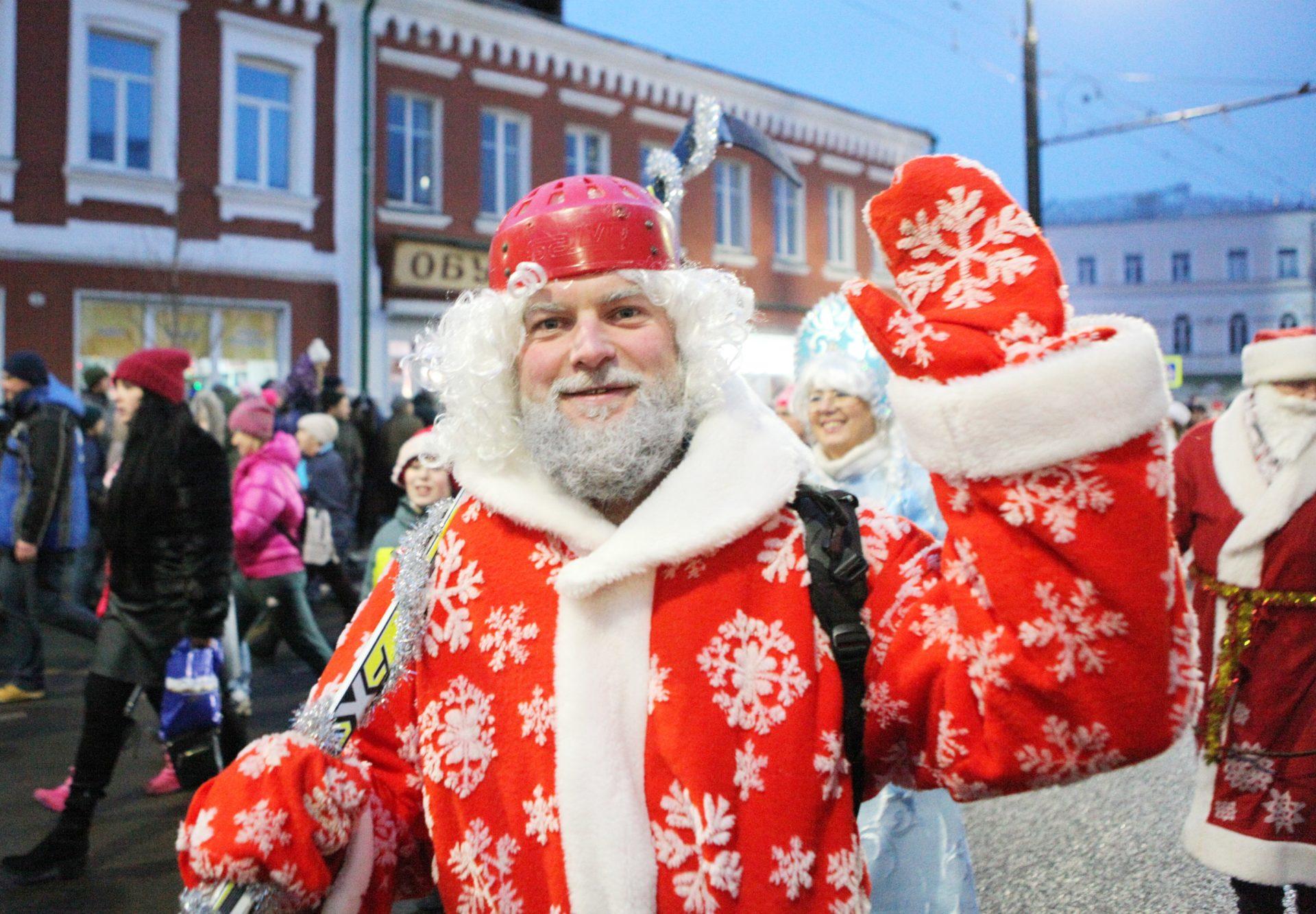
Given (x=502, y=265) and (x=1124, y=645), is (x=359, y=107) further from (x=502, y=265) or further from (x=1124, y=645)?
(x=1124, y=645)

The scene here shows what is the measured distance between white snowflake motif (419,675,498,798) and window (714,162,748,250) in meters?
17.8

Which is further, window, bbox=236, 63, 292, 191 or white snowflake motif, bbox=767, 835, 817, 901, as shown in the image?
window, bbox=236, 63, 292, 191

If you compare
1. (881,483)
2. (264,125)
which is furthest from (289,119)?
(881,483)

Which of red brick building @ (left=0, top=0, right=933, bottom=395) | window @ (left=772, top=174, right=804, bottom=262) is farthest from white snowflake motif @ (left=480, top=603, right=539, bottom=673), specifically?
window @ (left=772, top=174, right=804, bottom=262)

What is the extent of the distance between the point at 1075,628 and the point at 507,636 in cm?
83

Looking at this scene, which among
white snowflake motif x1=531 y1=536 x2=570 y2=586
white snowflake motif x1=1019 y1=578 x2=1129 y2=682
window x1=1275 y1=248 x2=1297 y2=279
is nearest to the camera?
white snowflake motif x1=1019 y1=578 x2=1129 y2=682

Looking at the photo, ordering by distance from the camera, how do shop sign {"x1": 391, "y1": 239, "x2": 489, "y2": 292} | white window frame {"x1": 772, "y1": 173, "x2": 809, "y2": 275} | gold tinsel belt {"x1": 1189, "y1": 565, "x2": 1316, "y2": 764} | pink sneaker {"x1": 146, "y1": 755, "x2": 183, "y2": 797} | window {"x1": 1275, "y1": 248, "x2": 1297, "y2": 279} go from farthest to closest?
window {"x1": 1275, "y1": 248, "x2": 1297, "y2": 279}
white window frame {"x1": 772, "y1": 173, "x2": 809, "y2": 275}
shop sign {"x1": 391, "y1": 239, "x2": 489, "y2": 292}
pink sneaker {"x1": 146, "y1": 755, "x2": 183, "y2": 797}
gold tinsel belt {"x1": 1189, "y1": 565, "x2": 1316, "y2": 764}

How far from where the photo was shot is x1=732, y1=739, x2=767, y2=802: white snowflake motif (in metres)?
1.45

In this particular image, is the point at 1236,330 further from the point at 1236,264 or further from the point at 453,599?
the point at 453,599

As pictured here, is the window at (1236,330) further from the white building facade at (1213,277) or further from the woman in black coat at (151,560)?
the woman in black coat at (151,560)

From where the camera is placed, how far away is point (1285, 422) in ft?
11.2

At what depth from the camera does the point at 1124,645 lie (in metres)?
1.21

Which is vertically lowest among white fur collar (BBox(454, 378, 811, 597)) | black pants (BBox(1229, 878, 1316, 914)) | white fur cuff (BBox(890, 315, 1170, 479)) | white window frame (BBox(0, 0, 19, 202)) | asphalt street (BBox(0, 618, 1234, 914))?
asphalt street (BBox(0, 618, 1234, 914))

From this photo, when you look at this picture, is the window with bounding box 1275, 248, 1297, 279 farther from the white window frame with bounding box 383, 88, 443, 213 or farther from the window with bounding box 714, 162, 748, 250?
the white window frame with bounding box 383, 88, 443, 213
